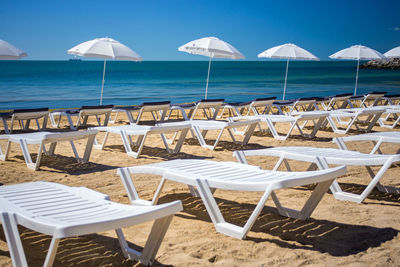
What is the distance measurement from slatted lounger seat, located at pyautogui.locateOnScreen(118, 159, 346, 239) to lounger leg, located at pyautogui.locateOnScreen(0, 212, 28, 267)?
1429 millimetres

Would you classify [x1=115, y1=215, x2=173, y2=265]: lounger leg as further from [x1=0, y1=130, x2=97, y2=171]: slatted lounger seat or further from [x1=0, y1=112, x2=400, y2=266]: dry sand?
[x1=0, y1=130, x2=97, y2=171]: slatted lounger seat

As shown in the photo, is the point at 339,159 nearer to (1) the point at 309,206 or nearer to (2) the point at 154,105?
(1) the point at 309,206

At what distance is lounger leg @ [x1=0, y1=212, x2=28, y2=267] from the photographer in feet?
7.80

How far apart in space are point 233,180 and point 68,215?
136 cm

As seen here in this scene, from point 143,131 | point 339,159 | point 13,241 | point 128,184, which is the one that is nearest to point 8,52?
point 143,131

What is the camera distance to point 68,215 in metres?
2.55

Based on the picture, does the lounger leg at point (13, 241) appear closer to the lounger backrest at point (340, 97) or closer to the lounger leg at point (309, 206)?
the lounger leg at point (309, 206)

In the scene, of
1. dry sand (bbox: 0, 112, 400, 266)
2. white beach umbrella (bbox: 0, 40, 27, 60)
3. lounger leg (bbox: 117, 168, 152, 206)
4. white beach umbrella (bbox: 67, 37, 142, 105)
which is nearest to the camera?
dry sand (bbox: 0, 112, 400, 266)

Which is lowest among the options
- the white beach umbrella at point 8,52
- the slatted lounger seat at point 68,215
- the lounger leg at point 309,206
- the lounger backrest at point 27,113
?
the lounger backrest at point 27,113

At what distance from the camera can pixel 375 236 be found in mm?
3473

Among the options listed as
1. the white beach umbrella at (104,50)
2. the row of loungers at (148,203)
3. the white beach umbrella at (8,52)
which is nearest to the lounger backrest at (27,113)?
the white beach umbrella at (8,52)

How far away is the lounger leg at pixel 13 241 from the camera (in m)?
2.38

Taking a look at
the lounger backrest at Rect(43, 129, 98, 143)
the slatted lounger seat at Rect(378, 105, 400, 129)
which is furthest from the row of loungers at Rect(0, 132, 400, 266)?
the slatted lounger seat at Rect(378, 105, 400, 129)

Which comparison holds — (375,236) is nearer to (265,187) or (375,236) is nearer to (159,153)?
(265,187)
